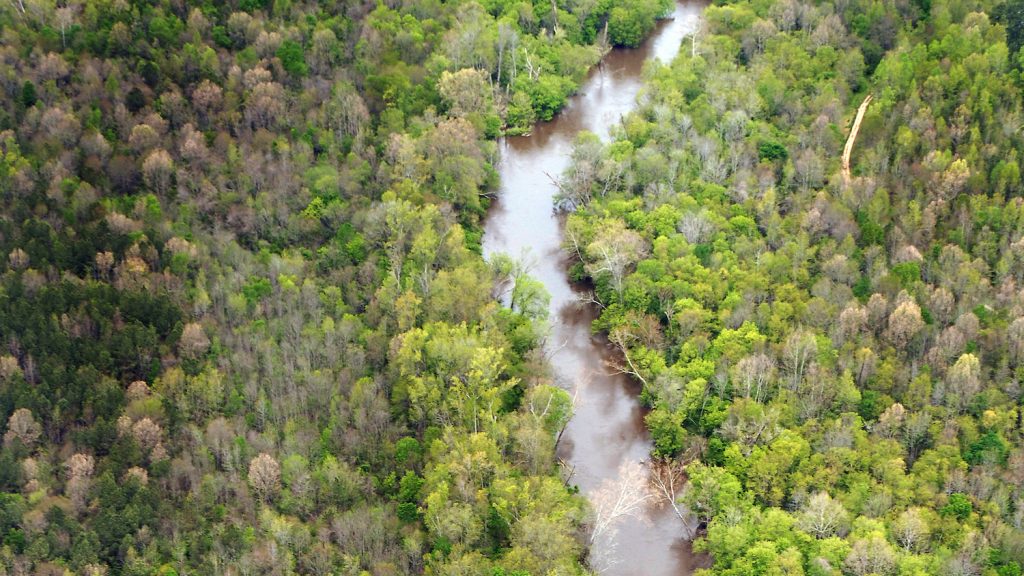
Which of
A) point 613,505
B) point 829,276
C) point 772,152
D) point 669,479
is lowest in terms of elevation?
point 613,505

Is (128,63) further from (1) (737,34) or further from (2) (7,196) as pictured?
(1) (737,34)

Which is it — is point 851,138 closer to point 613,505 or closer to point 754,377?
point 754,377

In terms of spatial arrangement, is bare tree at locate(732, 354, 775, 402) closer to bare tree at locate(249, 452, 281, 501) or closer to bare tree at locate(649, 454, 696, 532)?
bare tree at locate(649, 454, 696, 532)

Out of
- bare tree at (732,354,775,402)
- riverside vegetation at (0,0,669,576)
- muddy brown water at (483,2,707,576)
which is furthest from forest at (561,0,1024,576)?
riverside vegetation at (0,0,669,576)

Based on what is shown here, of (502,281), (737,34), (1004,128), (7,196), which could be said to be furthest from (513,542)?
(737,34)

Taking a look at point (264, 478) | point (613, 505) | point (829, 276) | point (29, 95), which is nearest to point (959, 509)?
point (613, 505)

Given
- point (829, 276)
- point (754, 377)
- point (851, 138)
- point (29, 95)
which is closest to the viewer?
point (754, 377)

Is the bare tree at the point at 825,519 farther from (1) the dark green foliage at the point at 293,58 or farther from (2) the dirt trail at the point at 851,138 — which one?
(1) the dark green foliage at the point at 293,58
